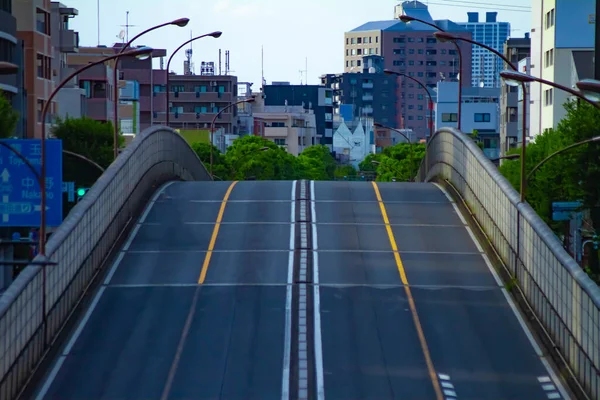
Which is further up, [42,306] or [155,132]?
[155,132]

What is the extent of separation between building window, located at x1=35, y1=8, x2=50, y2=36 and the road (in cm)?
3785

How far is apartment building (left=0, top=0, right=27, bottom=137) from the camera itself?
214ft

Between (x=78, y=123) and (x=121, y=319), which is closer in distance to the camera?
(x=121, y=319)

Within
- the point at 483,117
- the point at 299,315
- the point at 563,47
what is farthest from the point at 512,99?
the point at 299,315

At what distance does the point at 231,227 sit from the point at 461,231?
7.37 m

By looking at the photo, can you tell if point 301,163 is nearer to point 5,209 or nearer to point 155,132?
point 155,132

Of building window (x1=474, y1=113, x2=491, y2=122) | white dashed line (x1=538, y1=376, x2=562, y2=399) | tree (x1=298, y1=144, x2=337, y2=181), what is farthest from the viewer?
tree (x1=298, y1=144, x2=337, y2=181)

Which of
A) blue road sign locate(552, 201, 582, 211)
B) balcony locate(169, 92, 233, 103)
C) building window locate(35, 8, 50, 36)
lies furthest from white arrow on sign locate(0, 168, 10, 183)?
balcony locate(169, 92, 233, 103)

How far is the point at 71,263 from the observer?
33500 millimetres

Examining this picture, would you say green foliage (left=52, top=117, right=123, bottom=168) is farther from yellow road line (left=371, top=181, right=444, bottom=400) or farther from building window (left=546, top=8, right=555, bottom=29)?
building window (left=546, top=8, right=555, bottom=29)

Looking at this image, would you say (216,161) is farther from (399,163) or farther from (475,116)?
(475,116)

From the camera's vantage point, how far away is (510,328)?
107ft

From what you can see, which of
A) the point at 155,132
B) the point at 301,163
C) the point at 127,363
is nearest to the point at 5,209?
the point at 127,363

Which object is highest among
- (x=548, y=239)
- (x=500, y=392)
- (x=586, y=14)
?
(x=586, y=14)
